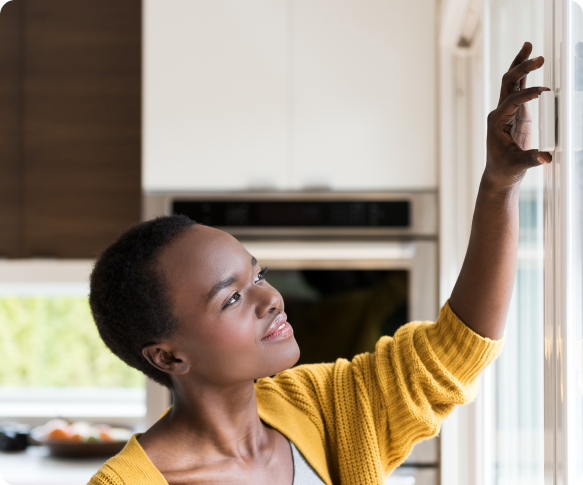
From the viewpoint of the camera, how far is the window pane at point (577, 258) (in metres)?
0.71

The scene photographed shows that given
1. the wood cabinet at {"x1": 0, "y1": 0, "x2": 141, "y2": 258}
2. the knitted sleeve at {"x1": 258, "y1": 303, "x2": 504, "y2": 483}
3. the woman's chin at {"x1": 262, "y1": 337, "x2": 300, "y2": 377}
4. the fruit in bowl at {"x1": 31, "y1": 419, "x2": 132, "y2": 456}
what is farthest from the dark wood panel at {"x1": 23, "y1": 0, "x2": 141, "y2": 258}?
the woman's chin at {"x1": 262, "y1": 337, "x2": 300, "y2": 377}

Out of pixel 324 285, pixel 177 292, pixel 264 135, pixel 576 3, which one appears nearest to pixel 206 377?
pixel 177 292

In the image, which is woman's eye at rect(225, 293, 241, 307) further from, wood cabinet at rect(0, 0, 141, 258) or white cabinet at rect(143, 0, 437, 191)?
wood cabinet at rect(0, 0, 141, 258)

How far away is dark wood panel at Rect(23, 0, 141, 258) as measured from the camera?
6.26ft

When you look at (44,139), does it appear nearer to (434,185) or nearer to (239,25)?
(239,25)

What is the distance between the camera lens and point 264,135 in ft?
5.69

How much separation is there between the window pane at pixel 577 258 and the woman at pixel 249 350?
6 cm

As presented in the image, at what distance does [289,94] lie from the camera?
5.70 ft

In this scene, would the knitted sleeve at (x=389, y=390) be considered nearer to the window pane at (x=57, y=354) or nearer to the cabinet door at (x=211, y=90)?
the cabinet door at (x=211, y=90)

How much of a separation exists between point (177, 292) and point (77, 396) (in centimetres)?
188

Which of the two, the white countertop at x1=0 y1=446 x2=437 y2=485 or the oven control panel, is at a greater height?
the oven control panel

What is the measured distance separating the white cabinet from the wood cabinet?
0.21 m

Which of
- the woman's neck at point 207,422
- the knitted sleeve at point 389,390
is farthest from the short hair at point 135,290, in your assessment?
the knitted sleeve at point 389,390

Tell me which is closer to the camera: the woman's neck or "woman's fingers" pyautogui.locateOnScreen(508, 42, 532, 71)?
"woman's fingers" pyautogui.locateOnScreen(508, 42, 532, 71)
